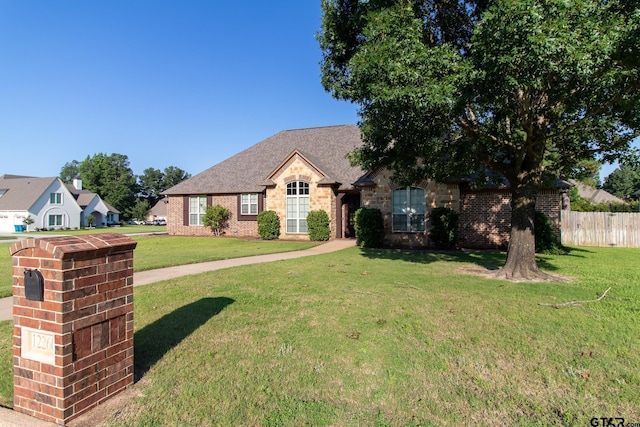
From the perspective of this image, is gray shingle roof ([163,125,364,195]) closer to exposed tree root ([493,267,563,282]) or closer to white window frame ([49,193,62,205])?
exposed tree root ([493,267,563,282])

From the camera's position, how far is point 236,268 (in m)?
10.3

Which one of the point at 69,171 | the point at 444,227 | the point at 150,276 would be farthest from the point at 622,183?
the point at 69,171

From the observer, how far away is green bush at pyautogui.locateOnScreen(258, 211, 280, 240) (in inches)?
795

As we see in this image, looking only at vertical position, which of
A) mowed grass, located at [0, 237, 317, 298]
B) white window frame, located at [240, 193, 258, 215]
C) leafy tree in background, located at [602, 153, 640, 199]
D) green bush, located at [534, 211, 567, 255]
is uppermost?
leafy tree in background, located at [602, 153, 640, 199]

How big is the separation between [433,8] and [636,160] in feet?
21.4

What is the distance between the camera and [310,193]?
19.8 metres

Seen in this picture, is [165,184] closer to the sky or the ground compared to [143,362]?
closer to the sky

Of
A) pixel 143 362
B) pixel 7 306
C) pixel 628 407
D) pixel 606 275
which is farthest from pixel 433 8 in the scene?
pixel 7 306

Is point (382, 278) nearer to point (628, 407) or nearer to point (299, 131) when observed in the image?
point (628, 407)

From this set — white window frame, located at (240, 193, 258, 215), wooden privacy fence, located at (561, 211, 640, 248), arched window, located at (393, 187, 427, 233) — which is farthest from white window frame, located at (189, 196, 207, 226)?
wooden privacy fence, located at (561, 211, 640, 248)

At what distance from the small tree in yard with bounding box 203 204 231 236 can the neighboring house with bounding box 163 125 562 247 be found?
388mm

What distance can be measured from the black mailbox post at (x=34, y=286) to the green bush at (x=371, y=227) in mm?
14092

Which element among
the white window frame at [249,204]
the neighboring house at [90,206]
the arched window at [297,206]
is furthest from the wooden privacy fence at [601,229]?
the neighboring house at [90,206]

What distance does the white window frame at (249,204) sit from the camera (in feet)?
72.2
